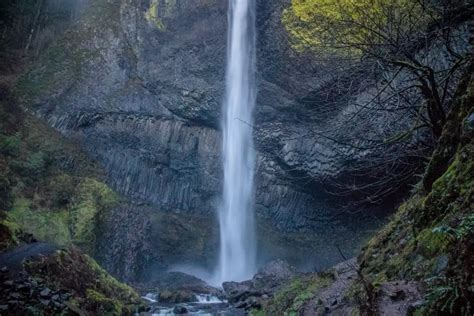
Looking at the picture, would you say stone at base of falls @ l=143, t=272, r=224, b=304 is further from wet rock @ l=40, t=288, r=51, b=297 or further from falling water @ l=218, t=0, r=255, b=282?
wet rock @ l=40, t=288, r=51, b=297

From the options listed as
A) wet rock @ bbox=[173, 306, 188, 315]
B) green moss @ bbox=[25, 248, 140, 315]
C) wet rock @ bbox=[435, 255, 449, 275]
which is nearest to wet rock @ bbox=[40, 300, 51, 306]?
green moss @ bbox=[25, 248, 140, 315]

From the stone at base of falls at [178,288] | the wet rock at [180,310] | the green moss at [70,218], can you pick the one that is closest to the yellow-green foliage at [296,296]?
the wet rock at [180,310]

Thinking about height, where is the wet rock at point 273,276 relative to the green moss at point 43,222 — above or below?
below

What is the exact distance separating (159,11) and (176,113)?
722 cm

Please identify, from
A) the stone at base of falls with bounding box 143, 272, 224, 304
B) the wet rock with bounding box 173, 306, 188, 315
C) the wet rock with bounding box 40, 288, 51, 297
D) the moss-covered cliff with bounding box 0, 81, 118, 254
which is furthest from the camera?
the moss-covered cliff with bounding box 0, 81, 118, 254

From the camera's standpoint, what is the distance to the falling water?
83.1 feet

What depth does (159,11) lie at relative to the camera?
27609 millimetres

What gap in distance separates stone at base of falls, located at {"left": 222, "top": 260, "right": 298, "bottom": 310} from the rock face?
4555 mm

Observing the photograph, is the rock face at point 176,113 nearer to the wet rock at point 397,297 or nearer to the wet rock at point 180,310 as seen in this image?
the wet rock at point 180,310

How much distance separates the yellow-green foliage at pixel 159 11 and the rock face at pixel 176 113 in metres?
0.07

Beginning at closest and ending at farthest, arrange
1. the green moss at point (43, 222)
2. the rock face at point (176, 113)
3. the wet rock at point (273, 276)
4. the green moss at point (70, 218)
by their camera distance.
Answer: the green moss at point (43, 222)
the green moss at point (70, 218)
the wet rock at point (273, 276)
the rock face at point (176, 113)

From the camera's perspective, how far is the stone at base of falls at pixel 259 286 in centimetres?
1616

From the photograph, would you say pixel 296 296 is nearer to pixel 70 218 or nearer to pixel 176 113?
pixel 70 218

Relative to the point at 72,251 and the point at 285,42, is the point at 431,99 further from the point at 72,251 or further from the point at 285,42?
the point at 285,42
